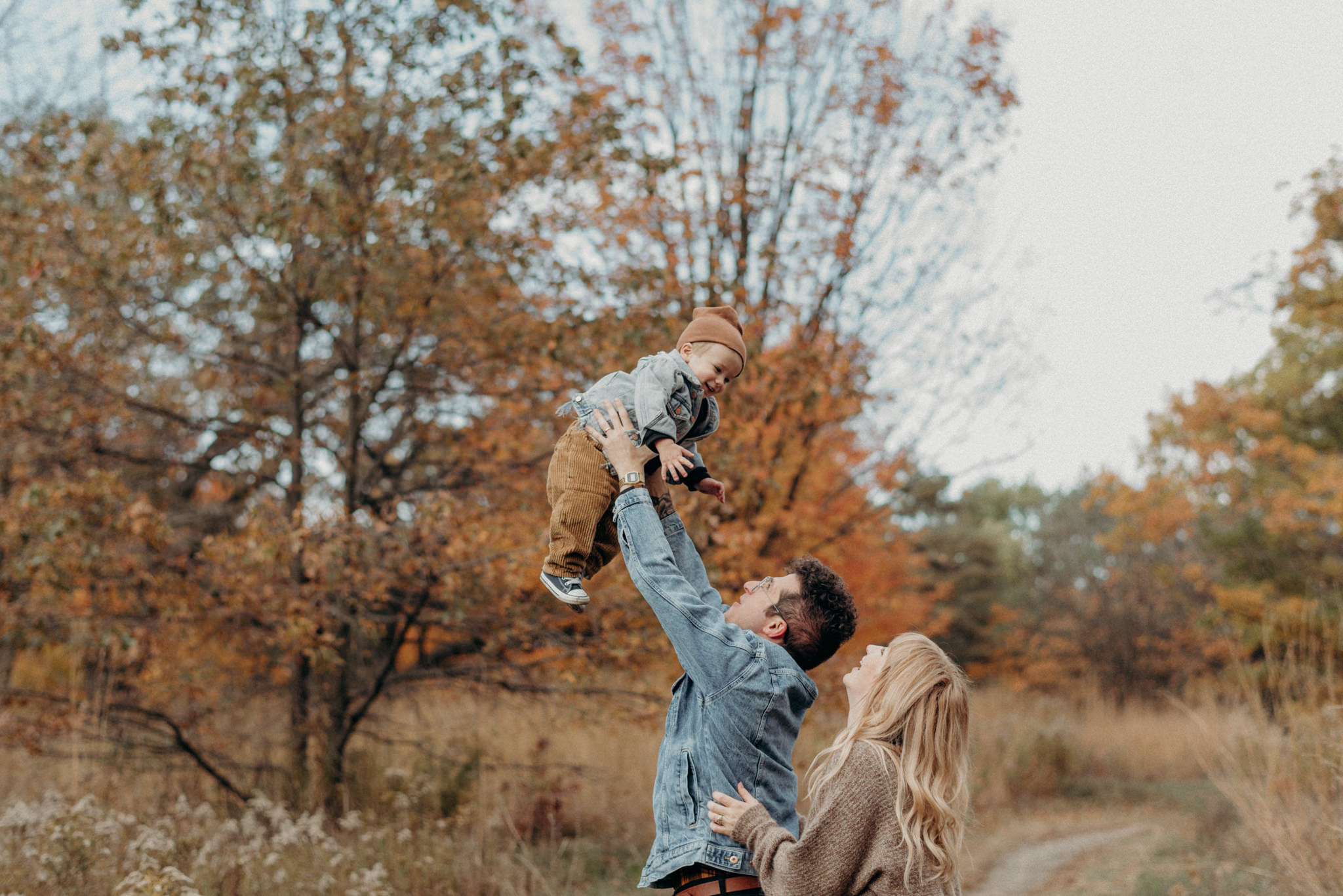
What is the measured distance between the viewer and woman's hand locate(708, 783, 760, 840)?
2.45 meters

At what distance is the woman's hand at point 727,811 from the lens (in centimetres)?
245

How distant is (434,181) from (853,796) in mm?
5378

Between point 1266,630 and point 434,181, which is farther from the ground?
point 434,181

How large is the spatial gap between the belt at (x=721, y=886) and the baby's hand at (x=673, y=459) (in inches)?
39.9

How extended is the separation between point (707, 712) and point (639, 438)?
728mm

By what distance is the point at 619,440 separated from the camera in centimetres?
256

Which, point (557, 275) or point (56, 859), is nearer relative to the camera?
point (56, 859)

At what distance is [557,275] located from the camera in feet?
25.8

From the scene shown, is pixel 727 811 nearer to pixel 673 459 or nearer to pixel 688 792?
pixel 688 792

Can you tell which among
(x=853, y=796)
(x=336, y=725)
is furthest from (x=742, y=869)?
(x=336, y=725)

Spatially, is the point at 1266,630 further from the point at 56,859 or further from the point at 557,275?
the point at 56,859

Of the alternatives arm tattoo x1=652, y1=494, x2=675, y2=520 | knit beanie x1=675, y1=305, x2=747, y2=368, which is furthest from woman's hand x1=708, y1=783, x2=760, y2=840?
knit beanie x1=675, y1=305, x2=747, y2=368

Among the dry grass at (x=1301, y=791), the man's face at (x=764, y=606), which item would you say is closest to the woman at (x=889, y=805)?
the man's face at (x=764, y=606)

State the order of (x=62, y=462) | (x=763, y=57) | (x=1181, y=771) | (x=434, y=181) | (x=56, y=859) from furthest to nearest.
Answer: (x=1181, y=771) → (x=763, y=57) → (x=62, y=462) → (x=434, y=181) → (x=56, y=859)
